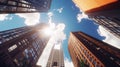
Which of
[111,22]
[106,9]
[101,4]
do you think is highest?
[101,4]

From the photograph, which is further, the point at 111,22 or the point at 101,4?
the point at 111,22

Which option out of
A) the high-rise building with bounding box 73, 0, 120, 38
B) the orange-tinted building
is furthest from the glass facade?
the orange-tinted building

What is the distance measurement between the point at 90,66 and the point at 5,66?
32860mm

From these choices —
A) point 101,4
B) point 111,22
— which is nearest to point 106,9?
point 101,4

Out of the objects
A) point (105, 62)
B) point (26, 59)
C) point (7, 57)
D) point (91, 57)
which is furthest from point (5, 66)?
point (91, 57)

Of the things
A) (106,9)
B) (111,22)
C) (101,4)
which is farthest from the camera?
(111,22)

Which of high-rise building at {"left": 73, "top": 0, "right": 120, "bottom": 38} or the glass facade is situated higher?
high-rise building at {"left": 73, "top": 0, "right": 120, "bottom": 38}

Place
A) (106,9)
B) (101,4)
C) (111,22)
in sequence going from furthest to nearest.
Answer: (111,22) → (106,9) → (101,4)

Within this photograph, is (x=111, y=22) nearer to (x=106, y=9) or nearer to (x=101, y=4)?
(x=106, y=9)

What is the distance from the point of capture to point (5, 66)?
33.8 meters

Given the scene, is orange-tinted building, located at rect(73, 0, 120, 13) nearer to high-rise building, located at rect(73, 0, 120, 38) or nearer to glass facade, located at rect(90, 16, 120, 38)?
high-rise building, located at rect(73, 0, 120, 38)

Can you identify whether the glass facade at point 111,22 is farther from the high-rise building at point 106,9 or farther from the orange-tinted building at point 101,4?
the orange-tinted building at point 101,4

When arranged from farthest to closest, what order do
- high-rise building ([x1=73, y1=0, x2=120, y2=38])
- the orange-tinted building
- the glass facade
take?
the glass facade → high-rise building ([x1=73, y1=0, x2=120, y2=38]) → the orange-tinted building

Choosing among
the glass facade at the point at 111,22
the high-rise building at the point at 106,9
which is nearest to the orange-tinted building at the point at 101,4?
the high-rise building at the point at 106,9
